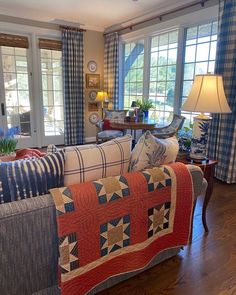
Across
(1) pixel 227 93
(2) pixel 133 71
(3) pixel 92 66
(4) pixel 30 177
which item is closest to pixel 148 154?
(4) pixel 30 177

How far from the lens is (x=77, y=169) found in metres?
1.34

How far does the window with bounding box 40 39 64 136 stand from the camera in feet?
16.5

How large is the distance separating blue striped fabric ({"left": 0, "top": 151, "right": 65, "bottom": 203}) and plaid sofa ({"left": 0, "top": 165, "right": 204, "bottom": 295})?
0.05 meters

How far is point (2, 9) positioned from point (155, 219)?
185 inches

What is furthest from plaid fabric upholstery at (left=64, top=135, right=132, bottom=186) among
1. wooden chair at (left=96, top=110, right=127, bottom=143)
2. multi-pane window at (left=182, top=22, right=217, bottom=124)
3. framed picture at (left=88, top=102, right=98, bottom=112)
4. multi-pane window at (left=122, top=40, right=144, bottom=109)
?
framed picture at (left=88, top=102, right=98, bottom=112)

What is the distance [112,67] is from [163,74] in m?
1.48

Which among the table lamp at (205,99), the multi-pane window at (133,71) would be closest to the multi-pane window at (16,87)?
the multi-pane window at (133,71)

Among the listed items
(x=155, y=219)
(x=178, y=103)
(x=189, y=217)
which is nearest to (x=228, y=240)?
(x=189, y=217)

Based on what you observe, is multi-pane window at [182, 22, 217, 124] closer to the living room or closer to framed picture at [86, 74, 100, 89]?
the living room

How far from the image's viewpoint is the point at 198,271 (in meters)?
1.68

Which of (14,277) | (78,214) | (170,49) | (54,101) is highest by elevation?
(170,49)

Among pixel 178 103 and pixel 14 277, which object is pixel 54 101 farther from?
pixel 14 277

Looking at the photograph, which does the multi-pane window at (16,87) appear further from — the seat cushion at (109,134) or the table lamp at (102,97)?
the seat cushion at (109,134)

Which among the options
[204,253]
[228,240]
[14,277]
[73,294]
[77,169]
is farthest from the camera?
[228,240]
